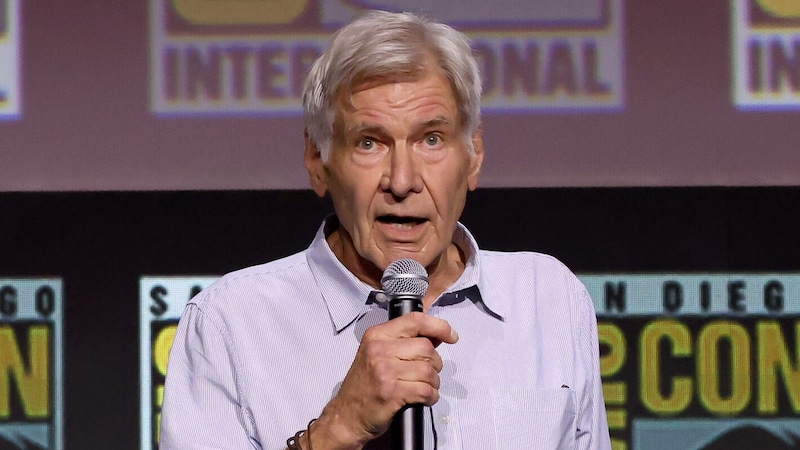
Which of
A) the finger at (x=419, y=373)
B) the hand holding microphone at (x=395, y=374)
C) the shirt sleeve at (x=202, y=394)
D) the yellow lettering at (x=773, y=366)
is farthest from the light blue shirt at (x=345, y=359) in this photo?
the yellow lettering at (x=773, y=366)

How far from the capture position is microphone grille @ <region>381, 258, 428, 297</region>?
54.1 inches

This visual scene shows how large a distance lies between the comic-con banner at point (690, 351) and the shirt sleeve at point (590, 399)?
1.14 metres

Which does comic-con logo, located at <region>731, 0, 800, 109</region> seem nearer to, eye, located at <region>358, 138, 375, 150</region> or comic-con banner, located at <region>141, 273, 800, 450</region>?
comic-con banner, located at <region>141, 273, 800, 450</region>

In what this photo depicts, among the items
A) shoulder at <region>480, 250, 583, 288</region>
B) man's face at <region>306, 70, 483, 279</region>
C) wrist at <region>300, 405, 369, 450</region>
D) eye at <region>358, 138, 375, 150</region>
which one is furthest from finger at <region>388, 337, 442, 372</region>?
shoulder at <region>480, 250, 583, 288</region>

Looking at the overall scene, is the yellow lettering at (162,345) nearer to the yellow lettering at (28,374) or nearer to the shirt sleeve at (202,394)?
the yellow lettering at (28,374)

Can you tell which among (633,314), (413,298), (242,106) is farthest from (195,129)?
(413,298)

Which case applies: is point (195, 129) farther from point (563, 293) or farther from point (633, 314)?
point (563, 293)

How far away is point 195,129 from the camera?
2.92 meters

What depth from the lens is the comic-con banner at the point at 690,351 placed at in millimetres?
2891

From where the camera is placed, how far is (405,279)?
1.39 meters

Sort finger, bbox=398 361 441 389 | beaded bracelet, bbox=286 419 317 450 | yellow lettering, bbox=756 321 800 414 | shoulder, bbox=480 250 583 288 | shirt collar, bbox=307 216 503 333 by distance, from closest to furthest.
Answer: finger, bbox=398 361 441 389
beaded bracelet, bbox=286 419 317 450
shirt collar, bbox=307 216 503 333
shoulder, bbox=480 250 583 288
yellow lettering, bbox=756 321 800 414

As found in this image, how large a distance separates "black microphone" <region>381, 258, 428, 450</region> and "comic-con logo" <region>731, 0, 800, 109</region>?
1762 mm

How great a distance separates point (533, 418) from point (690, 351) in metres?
1.39

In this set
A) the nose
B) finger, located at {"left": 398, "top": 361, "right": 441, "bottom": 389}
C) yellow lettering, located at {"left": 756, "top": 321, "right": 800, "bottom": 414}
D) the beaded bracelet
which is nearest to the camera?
finger, located at {"left": 398, "top": 361, "right": 441, "bottom": 389}
